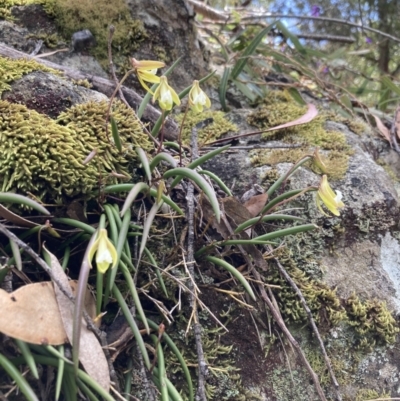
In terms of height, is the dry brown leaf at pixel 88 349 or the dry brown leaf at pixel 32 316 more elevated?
the dry brown leaf at pixel 32 316

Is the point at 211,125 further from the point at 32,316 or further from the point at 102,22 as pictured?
the point at 32,316

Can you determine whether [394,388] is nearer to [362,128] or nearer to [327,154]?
[327,154]

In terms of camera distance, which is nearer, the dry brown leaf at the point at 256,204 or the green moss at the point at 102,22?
the dry brown leaf at the point at 256,204

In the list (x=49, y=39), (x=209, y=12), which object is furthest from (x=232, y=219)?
(x=209, y=12)

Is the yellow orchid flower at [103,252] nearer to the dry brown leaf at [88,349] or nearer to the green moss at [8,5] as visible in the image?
the dry brown leaf at [88,349]

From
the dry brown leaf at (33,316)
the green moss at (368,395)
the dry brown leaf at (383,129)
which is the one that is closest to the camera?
the dry brown leaf at (33,316)

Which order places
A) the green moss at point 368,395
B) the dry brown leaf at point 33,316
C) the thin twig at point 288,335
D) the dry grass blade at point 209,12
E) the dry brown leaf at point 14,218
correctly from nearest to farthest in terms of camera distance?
the dry brown leaf at point 33,316 < the dry brown leaf at point 14,218 < the thin twig at point 288,335 < the green moss at point 368,395 < the dry grass blade at point 209,12

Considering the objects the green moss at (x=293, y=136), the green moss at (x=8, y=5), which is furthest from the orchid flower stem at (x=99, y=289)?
the green moss at (x=8, y=5)

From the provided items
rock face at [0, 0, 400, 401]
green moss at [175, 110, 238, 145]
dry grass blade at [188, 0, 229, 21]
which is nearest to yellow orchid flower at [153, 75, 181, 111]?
rock face at [0, 0, 400, 401]
